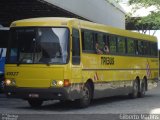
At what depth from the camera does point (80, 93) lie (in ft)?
59.1

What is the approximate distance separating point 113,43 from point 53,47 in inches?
198

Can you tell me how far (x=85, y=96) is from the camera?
18.6 m

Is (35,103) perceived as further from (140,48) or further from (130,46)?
(140,48)

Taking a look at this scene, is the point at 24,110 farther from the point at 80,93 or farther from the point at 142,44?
the point at 142,44

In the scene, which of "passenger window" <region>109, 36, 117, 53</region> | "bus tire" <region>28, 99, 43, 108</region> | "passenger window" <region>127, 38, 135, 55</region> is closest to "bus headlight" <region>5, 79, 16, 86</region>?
"bus tire" <region>28, 99, 43, 108</region>

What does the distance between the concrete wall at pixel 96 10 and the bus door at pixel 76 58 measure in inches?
442

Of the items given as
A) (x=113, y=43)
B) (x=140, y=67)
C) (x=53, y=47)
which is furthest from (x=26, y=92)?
(x=140, y=67)

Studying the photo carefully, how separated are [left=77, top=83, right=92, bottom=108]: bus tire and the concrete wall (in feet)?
35.7

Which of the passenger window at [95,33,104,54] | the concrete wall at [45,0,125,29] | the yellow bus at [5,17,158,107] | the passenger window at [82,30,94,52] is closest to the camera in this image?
the yellow bus at [5,17,158,107]

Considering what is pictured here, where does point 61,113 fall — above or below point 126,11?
below

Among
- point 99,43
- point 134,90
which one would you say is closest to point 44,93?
point 99,43

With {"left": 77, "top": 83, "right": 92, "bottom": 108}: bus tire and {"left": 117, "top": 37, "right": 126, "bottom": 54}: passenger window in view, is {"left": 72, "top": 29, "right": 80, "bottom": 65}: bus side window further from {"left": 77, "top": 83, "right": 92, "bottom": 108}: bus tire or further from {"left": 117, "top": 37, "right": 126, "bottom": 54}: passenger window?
{"left": 117, "top": 37, "right": 126, "bottom": 54}: passenger window

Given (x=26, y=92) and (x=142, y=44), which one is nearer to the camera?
(x=26, y=92)

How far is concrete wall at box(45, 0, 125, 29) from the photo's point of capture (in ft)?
111
